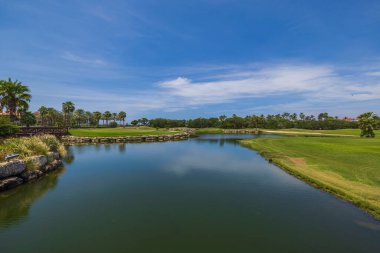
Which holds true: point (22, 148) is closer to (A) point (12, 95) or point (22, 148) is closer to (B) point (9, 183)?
(B) point (9, 183)

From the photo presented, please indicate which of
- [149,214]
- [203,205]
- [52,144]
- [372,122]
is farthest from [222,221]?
[372,122]

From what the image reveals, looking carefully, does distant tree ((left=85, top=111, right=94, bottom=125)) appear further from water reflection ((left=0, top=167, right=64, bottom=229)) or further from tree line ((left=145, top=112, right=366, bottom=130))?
water reflection ((left=0, top=167, right=64, bottom=229))

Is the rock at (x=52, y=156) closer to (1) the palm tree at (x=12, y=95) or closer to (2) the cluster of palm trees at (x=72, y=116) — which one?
(1) the palm tree at (x=12, y=95)

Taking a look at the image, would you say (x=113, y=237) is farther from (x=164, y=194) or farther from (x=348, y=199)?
(x=348, y=199)

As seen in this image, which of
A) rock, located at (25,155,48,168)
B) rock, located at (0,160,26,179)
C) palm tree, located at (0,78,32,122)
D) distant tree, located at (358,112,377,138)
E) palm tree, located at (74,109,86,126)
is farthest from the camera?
palm tree, located at (74,109,86,126)

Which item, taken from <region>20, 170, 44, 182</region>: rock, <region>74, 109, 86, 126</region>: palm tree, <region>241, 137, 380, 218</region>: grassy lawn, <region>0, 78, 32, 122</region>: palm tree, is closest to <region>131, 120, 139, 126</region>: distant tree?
<region>74, 109, 86, 126</region>: palm tree

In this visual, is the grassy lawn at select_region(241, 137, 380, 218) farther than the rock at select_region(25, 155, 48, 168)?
No
